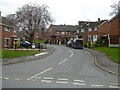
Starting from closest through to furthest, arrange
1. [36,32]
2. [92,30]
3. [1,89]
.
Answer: [1,89] < [36,32] < [92,30]

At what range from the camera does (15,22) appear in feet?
125

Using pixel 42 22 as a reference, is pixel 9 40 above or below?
below

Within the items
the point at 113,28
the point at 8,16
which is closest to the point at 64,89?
the point at 113,28

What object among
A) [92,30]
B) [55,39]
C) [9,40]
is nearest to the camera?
[9,40]

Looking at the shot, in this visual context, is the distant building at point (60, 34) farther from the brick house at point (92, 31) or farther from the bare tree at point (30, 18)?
the bare tree at point (30, 18)

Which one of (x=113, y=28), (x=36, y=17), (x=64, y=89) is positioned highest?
A: (x=36, y=17)

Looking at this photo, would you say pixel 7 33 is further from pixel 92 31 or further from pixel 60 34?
pixel 60 34

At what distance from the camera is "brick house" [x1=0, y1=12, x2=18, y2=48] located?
105ft

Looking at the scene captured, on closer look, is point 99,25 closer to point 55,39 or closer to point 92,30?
point 92,30

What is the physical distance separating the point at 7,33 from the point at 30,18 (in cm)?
751

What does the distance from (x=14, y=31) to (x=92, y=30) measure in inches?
1040

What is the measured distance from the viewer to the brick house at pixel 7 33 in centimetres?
3191

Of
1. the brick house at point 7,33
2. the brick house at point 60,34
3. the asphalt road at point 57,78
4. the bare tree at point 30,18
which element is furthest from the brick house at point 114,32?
the brick house at point 60,34

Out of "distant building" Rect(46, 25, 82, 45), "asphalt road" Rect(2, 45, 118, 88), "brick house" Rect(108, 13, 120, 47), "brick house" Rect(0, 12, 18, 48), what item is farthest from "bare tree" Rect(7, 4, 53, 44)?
"distant building" Rect(46, 25, 82, 45)
